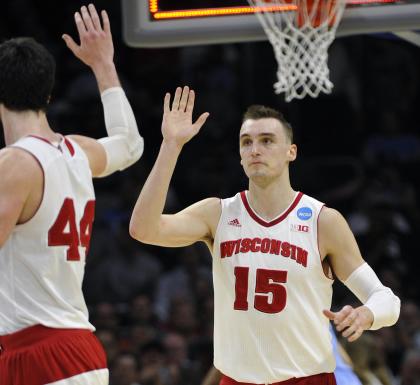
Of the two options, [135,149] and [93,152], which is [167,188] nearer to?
[135,149]

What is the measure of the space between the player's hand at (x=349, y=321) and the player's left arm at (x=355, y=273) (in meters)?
0.09

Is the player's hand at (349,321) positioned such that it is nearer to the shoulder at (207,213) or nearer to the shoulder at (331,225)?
the shoulder at (331,225)

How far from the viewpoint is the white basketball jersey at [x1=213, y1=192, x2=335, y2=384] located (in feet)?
16.6

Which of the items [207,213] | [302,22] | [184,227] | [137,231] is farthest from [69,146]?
[302,22]

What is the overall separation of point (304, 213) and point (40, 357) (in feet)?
5.99

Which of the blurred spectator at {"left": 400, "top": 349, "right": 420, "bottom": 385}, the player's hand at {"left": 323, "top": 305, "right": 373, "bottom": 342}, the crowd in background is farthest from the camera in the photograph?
the crowd in background

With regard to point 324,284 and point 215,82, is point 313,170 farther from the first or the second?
point 324,284

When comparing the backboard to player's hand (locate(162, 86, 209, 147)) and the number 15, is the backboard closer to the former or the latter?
player's hand (locate(162, 86, 209, 147))

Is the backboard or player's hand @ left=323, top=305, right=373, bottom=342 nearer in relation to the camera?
player's hand @ left=323, top=305, right=373, bottom=342

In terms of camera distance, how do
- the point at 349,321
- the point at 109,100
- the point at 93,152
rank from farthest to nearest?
1. the point at 109,100
2. the point at 349,321
3. the point at 93,152

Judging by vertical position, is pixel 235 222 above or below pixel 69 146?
below

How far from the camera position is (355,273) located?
5105mm

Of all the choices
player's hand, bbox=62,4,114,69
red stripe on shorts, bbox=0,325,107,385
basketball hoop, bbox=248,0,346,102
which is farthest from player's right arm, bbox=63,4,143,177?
basketball hoop, bbox=248,0,346,102

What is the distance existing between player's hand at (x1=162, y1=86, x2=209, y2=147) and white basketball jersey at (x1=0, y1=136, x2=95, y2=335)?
2.77ft
